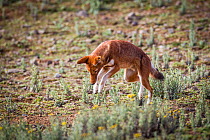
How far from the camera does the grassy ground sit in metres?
6.00

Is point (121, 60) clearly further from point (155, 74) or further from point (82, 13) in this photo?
point (82, 13)

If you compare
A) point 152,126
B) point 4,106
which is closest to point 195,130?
point 152,126

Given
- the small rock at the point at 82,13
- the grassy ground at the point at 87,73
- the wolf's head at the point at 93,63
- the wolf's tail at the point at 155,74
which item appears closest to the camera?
the grassy ground at the point at 87,73

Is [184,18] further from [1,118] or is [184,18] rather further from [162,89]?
[1,118]

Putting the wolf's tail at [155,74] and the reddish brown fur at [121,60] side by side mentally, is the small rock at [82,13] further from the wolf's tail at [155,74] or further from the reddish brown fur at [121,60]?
the wolf's tail at [155,74]

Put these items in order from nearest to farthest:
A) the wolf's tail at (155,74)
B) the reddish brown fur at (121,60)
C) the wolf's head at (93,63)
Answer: the wolf's head at (93,63) < the reddish brown fur at (121,60) < the wolf's tail at (155,74)

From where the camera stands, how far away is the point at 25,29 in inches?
627

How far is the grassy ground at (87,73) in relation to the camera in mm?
6004

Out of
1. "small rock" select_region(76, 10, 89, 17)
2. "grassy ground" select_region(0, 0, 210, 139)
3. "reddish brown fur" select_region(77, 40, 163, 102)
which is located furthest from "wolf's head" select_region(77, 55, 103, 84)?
"small rock" select_region(76, 10, 89, 17)

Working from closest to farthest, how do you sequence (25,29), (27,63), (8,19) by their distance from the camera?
(27,63) → (25,29) → (8,19)

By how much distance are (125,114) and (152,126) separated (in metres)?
0.63

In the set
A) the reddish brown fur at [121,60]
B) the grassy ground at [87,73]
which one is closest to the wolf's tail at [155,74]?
the reddish brown fur at [121,60]

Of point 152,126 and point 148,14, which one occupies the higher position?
point 148,14

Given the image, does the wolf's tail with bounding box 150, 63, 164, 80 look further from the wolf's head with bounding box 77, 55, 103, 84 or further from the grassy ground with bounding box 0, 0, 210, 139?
the wolf's head with bounding box 77, 55, 103, 84
